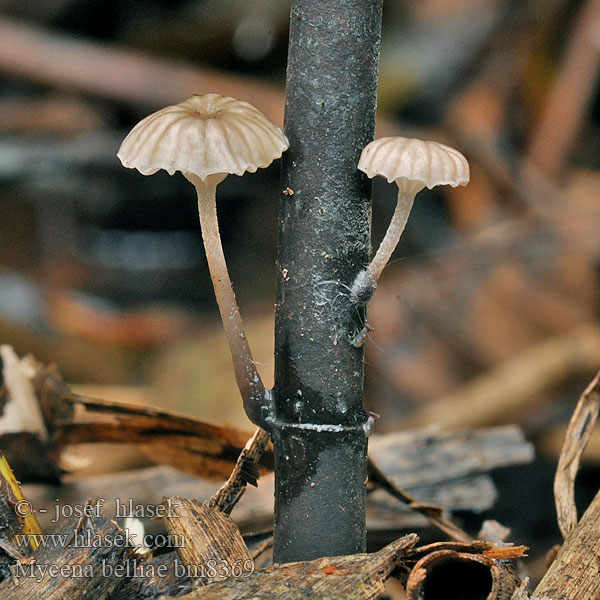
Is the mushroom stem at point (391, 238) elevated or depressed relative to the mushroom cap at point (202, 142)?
depressed

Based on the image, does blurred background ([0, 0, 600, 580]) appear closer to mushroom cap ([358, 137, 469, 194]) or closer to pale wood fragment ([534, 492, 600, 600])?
pale wood fragment ([534, 492, 600, 600])

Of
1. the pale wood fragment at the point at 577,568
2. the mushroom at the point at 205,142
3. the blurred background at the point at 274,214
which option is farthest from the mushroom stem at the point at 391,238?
the blurred background at the point at 274,214

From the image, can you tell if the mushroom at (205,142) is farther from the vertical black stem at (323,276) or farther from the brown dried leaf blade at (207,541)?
the brown dried leaf blade at (207,541)

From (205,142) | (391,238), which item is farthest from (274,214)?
(205,142)
